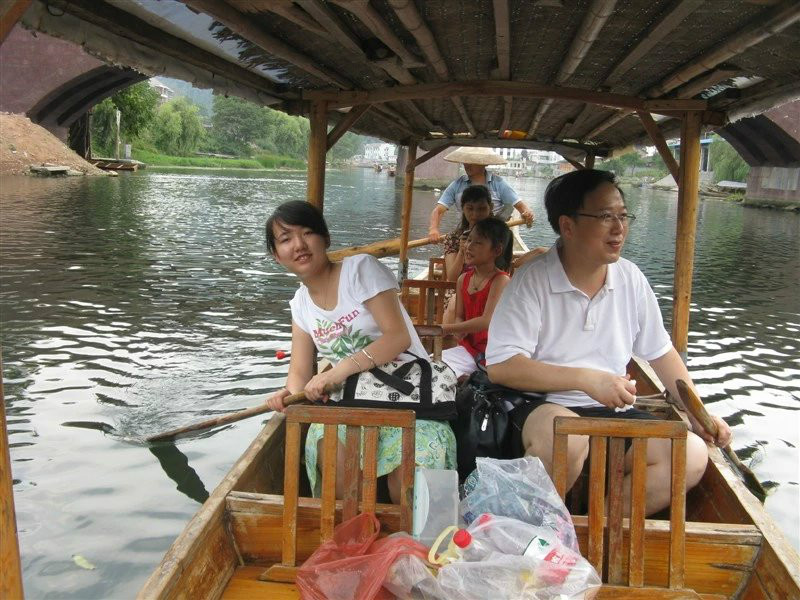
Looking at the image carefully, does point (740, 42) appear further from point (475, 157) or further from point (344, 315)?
point (475, 157)

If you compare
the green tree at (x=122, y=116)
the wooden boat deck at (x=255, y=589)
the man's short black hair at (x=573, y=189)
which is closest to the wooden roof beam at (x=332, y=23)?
the man's short black hair at (x=573, y=189)

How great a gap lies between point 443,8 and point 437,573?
1948mm

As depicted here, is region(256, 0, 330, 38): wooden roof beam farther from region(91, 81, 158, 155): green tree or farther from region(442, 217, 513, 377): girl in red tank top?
region(91, 81, 158, 155): green tree

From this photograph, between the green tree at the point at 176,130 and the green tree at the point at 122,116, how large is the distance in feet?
33.9

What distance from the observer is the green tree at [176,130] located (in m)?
52.1

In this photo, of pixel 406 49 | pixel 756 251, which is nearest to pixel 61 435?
pixel 406 49

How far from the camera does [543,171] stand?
87500 mm

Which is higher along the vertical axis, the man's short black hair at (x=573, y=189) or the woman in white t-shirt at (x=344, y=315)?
the man's short black hair at (x=573, y=189)

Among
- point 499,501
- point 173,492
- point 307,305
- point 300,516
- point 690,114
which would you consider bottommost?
Result: point 173,492

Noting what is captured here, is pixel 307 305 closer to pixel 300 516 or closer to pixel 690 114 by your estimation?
pixel 300 516


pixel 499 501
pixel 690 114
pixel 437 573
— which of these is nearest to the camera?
pixel 437 573

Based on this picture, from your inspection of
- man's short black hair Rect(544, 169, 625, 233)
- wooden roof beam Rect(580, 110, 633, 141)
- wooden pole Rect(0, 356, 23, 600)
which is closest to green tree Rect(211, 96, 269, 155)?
wooden roof beam Rect(580, 110, 633, 141)

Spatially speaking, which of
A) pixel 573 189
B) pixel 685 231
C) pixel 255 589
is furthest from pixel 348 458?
pixel 685 231

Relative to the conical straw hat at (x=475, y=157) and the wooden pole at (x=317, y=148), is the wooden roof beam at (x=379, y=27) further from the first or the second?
the conical straw hat at (x=475, y=157)
